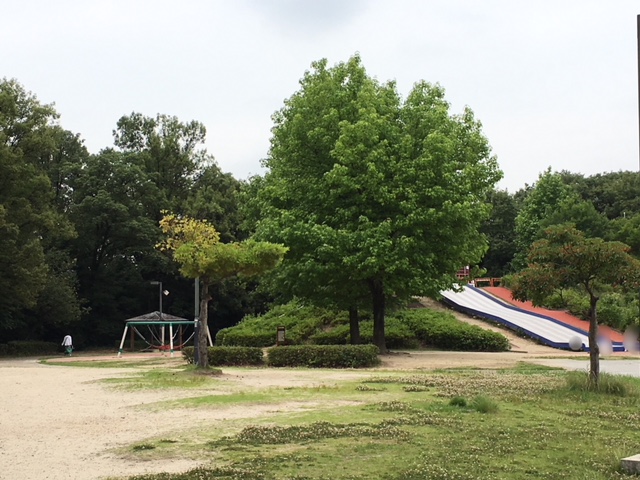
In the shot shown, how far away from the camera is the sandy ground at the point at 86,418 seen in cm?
833

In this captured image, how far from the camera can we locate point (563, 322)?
3938 centimetres

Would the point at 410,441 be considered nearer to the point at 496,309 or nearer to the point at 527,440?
the point at 527,440

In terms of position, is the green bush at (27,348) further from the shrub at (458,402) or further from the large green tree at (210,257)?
the shrub at (458,402)

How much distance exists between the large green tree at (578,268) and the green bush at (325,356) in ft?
32.0

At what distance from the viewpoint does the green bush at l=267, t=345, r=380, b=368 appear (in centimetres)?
2506

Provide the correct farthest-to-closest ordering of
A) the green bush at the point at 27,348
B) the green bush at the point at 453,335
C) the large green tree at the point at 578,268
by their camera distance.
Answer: the green bush at the point at 27,348, the green bush at the point at 453,335, the large green tree at the point at 578,268

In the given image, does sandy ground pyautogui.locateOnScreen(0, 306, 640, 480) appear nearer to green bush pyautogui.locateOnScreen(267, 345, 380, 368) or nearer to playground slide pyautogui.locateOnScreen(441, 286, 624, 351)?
green bush pyautogui.locateOnScreen(267, 345, 380, 368)

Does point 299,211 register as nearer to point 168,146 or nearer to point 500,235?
point 168,146

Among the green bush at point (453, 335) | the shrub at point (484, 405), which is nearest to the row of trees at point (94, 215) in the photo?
the green bush at point (453, 335)

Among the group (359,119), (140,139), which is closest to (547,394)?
(359,119)

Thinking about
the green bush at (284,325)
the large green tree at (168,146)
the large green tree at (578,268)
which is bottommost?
the green bush at (284,325)

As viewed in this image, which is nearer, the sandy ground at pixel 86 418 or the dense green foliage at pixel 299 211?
the sandy ground at pixel 86 418

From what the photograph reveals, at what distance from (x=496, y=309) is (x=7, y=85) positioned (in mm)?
31750

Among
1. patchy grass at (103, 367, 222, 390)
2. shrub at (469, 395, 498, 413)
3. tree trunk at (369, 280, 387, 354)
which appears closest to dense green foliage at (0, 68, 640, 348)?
tree trunk at (369, 280, 387, 354)
